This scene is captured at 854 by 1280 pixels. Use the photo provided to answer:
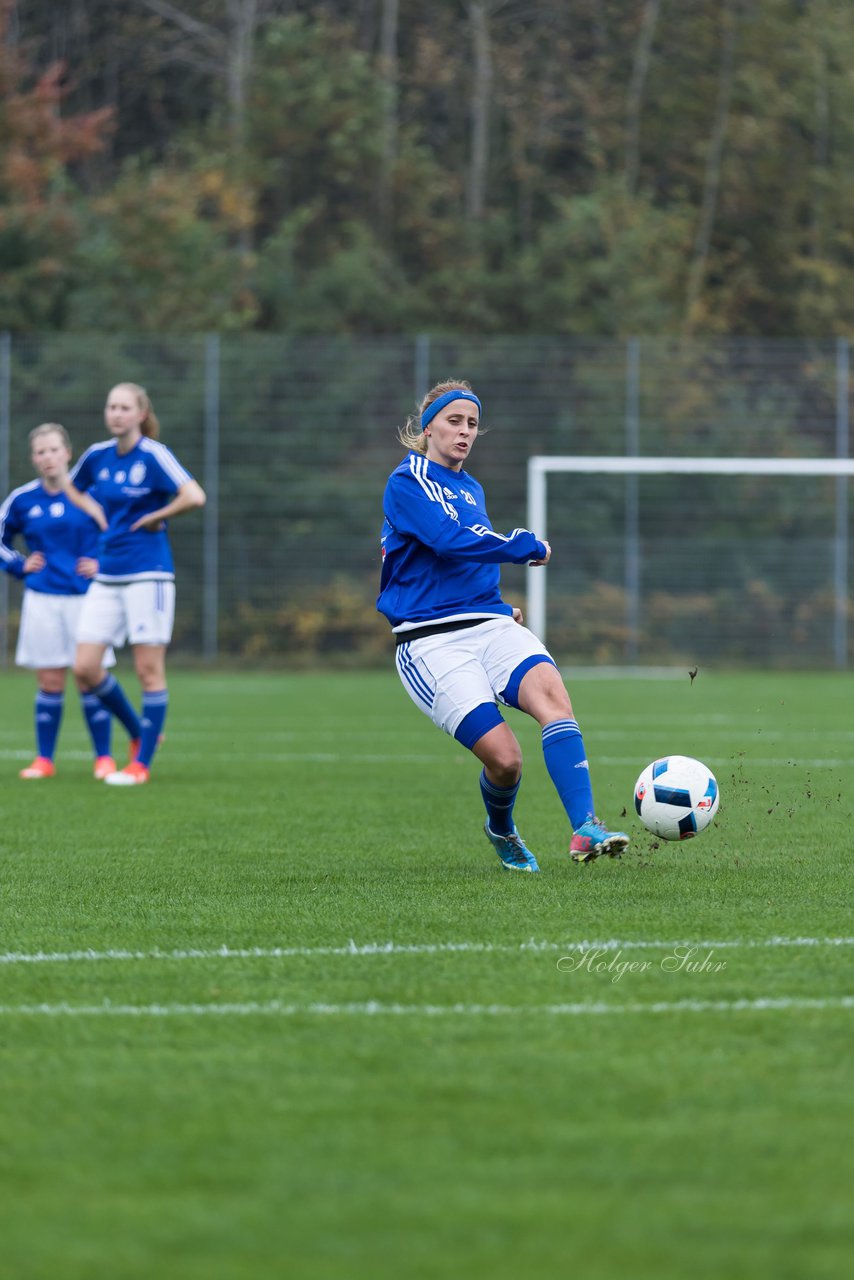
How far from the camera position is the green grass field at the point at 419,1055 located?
2564mm

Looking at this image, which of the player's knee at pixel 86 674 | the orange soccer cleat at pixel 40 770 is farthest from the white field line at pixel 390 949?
the orange soccer cleat at pixel 40 770

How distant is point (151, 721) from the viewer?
31.7 feet

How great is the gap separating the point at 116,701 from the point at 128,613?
2.18 feet

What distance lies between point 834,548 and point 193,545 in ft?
25.7

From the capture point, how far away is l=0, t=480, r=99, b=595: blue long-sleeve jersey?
1043 cm

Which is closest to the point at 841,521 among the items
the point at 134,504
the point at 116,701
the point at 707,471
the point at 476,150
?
the point at 707,471

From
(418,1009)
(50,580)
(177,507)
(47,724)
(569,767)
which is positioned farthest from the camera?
(50,580)

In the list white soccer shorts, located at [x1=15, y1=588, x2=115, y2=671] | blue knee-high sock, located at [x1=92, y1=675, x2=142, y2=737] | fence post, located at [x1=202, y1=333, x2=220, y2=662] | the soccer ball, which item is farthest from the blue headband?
fence post, located at [x1=202, y1=333, x2=220, y2=662]

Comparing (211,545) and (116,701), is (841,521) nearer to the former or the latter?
(211,545)

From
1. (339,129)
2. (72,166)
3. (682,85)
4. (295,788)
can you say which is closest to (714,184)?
(682,85)

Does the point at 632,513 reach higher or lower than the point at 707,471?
lower

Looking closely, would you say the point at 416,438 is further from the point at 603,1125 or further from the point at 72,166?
the point at 72,166

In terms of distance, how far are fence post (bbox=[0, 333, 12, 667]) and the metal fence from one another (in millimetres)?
27

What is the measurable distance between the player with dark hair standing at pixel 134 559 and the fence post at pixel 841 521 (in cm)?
1449
